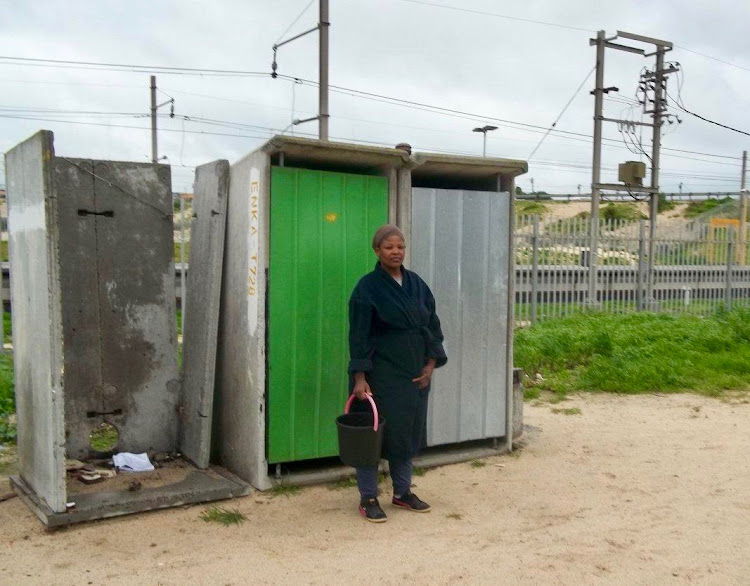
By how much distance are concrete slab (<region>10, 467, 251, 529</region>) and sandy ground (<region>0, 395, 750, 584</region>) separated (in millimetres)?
66

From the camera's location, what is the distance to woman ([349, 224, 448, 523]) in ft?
15.7

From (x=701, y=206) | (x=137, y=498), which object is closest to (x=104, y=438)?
(x=137, y=498)

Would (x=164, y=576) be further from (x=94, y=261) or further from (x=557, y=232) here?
(x=557, y=232)

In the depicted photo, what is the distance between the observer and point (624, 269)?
15125 mm

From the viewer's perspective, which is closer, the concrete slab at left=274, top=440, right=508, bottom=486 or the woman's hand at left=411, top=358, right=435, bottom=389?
the woman's hand at left=411, top=358, right=435, bottom=389

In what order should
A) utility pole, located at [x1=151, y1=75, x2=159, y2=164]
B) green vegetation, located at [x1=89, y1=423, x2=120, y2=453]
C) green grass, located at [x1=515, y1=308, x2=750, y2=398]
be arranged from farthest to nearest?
1. utility pole, located at [x1=151, y1=75, x2=159, y2=164]
2. green grass, located at [x1=515, y1=308, x2=750, y2=398]
3. green vegetation, located at [x1=89, y1=423, x2=120, y2=453]

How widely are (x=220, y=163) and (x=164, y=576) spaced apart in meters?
2.94

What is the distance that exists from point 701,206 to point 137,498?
5995 centimetres

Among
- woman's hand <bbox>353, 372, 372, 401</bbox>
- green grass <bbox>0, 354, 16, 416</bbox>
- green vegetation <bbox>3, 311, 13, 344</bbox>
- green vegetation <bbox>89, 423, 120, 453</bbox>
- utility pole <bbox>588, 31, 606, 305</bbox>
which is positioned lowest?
green vegetation <bbox>89, 423, 120, 453</bbox>

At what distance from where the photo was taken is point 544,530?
4641 mm

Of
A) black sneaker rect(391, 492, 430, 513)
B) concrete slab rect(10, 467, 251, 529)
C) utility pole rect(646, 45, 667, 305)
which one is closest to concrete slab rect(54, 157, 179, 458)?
concrete slab rect(10, 467, 251, 529)

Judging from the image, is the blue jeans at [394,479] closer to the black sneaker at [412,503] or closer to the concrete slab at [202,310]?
the black sneaker at [412,503]

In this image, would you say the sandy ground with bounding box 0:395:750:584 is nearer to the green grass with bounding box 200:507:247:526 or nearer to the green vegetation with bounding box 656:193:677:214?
the green grass with bounding box 200:507:247:526

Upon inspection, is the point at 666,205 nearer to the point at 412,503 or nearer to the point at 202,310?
the point at 202,310
